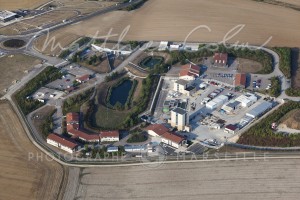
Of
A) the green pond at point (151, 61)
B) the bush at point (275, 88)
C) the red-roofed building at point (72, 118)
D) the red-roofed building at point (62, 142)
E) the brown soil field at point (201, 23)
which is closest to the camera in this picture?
the red-roofed building at point (62, 142)

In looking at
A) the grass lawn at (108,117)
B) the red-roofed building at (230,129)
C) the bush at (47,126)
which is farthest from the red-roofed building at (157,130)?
the bush at (47,126)

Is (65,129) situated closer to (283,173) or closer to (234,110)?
(234,110)

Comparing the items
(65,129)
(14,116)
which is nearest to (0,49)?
(14,116)

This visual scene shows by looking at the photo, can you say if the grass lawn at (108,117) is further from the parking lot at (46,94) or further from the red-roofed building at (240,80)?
the red-roofed building at (240,80)

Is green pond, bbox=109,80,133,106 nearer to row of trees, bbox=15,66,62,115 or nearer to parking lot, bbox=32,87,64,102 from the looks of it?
parking lot, bbox=32,87,64,102

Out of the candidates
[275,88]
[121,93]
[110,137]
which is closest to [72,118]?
[110,137]

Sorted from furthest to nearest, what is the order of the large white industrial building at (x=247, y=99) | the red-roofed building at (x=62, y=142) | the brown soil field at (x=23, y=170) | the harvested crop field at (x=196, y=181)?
the large white industrial building at (x=247, y=99), the red-roofed building at (x=62, y=142), the brown soil field at (x=23, y=170), the harvested crop field at (x=196, y=181)
